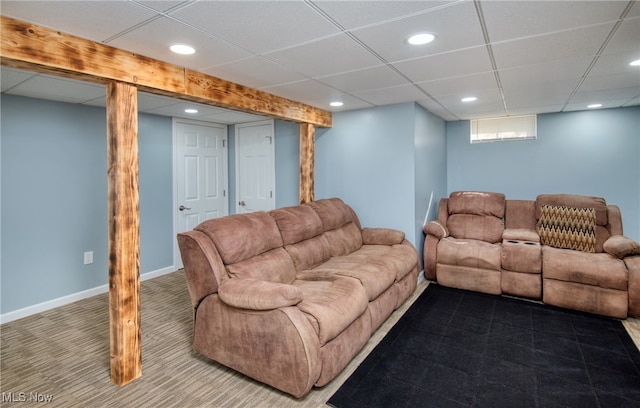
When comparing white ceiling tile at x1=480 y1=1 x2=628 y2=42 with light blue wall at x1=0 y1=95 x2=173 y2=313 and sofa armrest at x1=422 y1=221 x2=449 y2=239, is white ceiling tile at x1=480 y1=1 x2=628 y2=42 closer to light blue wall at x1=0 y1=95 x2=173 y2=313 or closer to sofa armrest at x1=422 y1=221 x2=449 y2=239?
sofa armrest at x1=422 y1=221 x2=449 y2=239

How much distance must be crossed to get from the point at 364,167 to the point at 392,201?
1.81ft

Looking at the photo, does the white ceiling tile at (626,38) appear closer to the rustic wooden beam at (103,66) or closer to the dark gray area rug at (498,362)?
the dark gray area rug at (498,362)

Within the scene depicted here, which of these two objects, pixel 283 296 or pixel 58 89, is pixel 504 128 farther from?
pixel 58 89

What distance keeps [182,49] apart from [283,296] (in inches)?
66.6

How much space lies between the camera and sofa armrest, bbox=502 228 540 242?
12.9 feet

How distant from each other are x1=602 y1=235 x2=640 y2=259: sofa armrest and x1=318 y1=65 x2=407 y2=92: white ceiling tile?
2625mm

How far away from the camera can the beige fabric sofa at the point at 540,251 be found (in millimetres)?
3215

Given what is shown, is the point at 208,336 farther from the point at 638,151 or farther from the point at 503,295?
the point at 638,151

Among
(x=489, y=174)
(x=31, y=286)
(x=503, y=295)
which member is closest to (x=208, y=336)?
(x=31, y=286)

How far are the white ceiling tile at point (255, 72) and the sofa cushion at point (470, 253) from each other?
102 inches

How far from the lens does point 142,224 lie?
437 cm

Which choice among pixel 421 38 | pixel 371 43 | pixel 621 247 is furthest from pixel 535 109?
pixel 371 43

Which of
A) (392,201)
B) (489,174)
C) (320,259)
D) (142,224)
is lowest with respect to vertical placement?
(320,259)

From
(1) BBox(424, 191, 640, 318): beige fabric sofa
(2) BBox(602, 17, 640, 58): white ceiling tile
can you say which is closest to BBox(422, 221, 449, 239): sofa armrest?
(1) BBox(424, 191, 640, 318): beige fabric sofa
